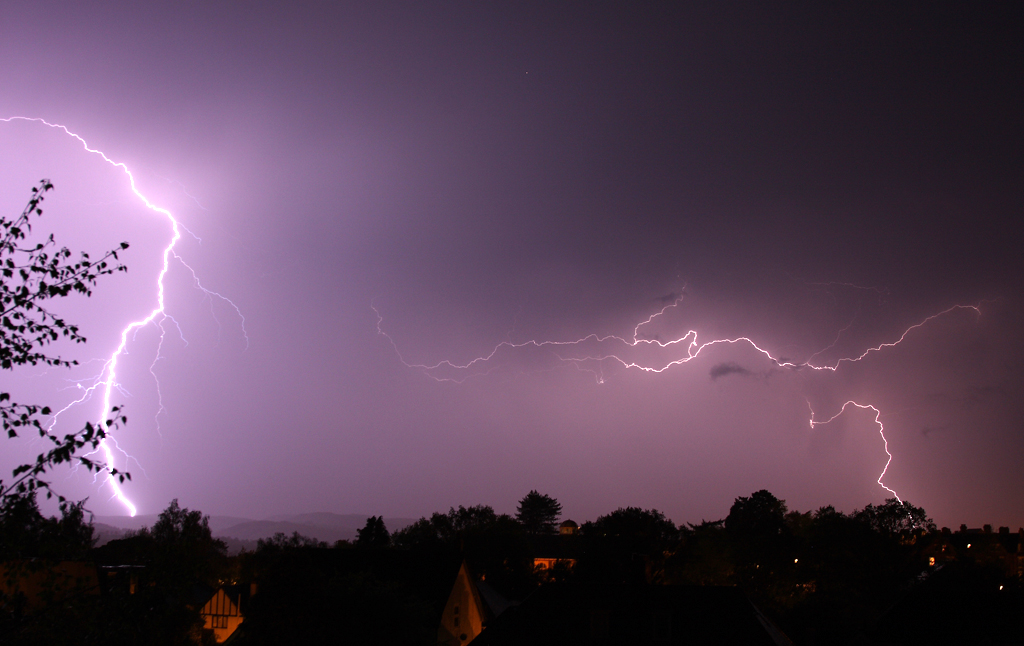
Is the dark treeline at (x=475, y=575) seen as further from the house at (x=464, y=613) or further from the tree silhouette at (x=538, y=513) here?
the tree silhouette at (x=538, y=513)

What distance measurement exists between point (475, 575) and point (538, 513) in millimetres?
84585

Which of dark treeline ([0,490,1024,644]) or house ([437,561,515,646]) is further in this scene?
house ([437,561,515,646])

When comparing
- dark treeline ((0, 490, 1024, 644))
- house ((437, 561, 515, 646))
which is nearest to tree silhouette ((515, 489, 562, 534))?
dark treeline ((0, 490, 1024, 644))

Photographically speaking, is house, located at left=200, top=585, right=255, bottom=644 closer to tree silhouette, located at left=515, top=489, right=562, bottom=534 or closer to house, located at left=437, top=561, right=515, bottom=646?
house, located at left=437, top=561, right=515, bottom=646

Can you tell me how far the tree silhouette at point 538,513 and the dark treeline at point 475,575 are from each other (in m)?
41.3

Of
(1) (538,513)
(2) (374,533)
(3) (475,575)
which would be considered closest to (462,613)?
(3) (475,575)

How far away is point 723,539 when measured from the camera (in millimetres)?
58156

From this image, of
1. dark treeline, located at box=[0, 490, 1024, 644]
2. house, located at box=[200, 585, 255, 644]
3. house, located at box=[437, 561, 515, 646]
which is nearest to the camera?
dark treeline, located at box=[0, 490, 1024, 644]

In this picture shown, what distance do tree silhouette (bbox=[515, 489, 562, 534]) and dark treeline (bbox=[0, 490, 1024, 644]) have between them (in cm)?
4125

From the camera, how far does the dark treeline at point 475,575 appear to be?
813 centimetres

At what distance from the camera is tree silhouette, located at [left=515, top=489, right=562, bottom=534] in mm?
133750

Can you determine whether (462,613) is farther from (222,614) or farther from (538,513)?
(538,513)

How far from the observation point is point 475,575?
52.2m

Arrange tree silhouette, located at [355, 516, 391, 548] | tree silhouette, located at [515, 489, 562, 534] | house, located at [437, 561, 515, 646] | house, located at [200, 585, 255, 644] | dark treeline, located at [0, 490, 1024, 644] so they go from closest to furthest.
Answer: dark treeline, located at [0, 490, 1024, 644] → house, located at [437, 561, 515, 646] → house, located at [200, 585, 255, 644] → tree silhouette, located at [355, 516, 391, 548] → tree silhouette, located at [515, 489, 562, 534]
